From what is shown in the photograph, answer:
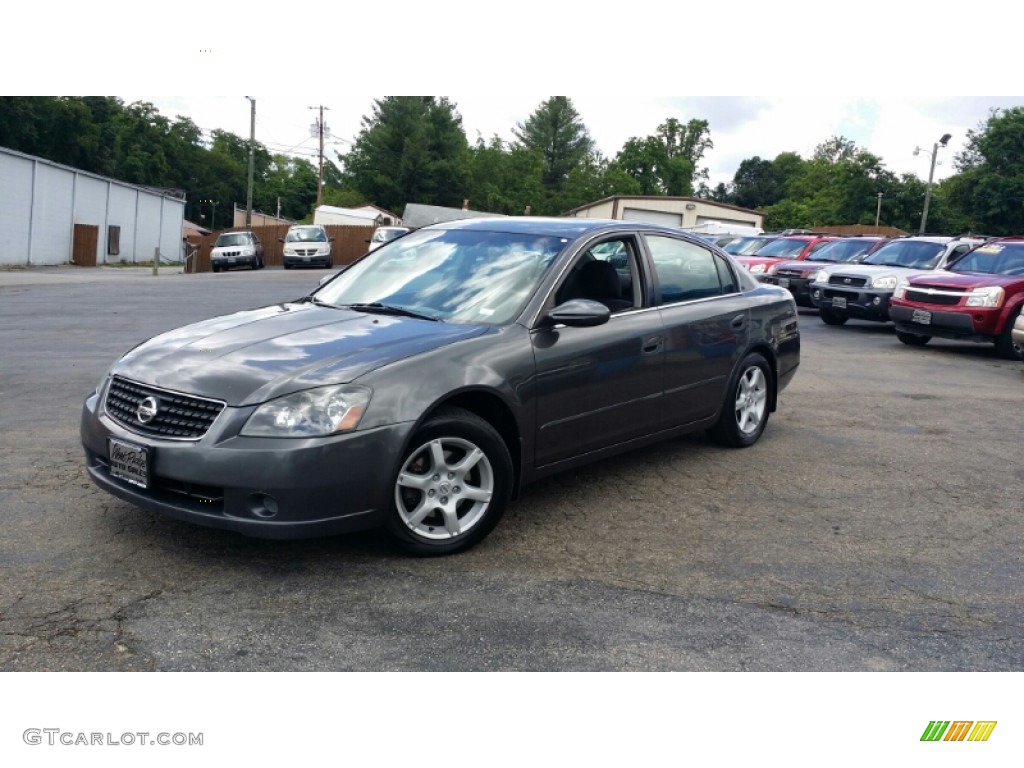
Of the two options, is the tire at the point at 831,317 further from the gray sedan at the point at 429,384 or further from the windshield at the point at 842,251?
the gray sedan at the point at 429,384

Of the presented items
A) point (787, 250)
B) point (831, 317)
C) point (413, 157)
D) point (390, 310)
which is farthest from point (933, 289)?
point (413, 157)

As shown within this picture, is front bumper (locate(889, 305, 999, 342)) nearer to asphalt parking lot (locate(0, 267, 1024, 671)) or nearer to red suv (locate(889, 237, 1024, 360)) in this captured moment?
red suv (locate(889, 237, 1024, 360))

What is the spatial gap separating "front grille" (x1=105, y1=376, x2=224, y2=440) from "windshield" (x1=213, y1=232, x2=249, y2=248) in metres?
32.8

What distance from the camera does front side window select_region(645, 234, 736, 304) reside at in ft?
19.9

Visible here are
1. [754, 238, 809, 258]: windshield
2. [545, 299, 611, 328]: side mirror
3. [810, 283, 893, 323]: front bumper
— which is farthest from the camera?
[754, 238, 809, 258]: windshield

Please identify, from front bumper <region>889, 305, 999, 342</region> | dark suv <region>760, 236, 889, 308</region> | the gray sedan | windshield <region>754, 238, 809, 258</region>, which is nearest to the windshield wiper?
the gray sedan

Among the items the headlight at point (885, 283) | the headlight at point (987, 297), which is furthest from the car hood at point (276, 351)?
the headlight at point (885, 283)

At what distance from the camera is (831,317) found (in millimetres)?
17188

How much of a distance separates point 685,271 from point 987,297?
27.0 ft

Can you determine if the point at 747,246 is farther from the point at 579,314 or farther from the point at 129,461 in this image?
the point at 129,461

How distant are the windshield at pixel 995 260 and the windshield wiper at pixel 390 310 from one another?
11088 mm

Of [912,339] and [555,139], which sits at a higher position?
[555,139]

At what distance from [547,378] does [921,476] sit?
2871mm

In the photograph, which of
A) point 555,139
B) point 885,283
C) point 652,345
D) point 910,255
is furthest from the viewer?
point 555,139
